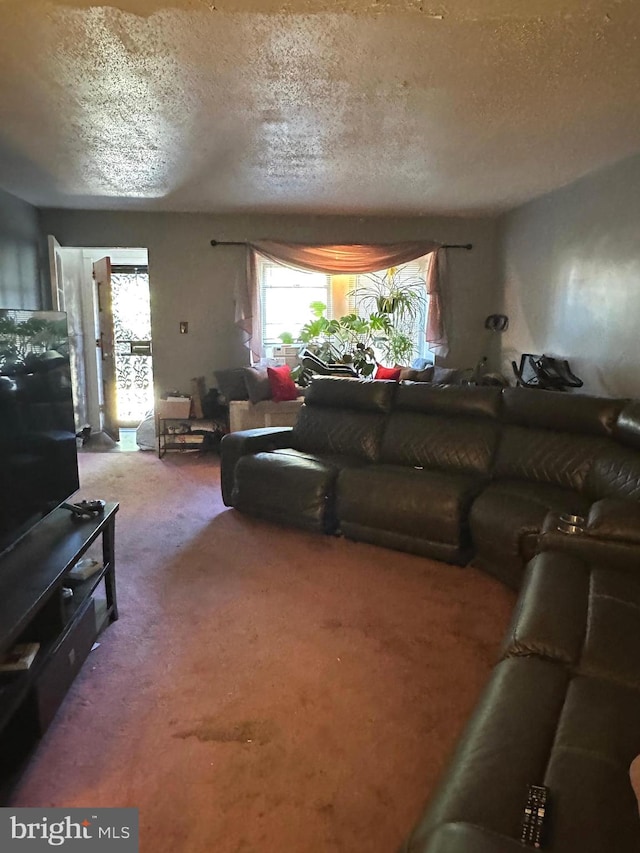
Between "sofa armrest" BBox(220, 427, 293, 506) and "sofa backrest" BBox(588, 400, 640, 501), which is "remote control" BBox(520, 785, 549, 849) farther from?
"sofa armrest" BBox(220, 427, 293, 506)

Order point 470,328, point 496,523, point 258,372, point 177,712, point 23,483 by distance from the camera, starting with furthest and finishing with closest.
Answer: point 470,328, point 258,372, point 496,523, point 23,483, point 177,712

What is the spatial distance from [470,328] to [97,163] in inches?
154

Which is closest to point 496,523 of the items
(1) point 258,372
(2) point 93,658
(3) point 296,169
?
(2) point 93,658

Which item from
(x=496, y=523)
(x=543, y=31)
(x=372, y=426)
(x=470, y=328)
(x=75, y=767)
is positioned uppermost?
(x=543, y=31)

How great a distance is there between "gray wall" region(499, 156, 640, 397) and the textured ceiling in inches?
9.0

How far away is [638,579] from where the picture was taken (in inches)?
79.8

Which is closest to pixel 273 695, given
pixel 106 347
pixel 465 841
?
pixel 465 841

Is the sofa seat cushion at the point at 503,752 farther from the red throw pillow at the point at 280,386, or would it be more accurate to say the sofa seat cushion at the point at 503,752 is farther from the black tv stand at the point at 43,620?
the red throw pillow at the point at 280,386

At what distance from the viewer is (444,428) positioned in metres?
3.67

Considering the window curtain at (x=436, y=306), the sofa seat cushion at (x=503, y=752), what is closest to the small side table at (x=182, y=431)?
the window curtain at (x=436, y=306)

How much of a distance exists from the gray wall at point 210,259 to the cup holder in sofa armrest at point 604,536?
416 cm

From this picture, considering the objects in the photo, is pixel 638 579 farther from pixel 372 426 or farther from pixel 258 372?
pixel 258 372

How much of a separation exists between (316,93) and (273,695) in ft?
8.42

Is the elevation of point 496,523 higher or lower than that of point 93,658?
higher
